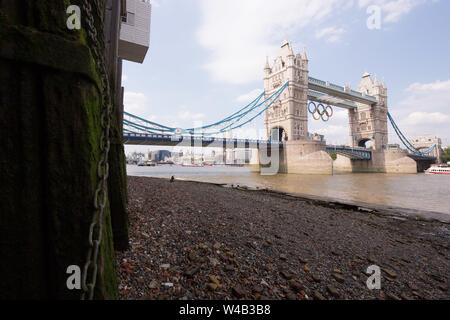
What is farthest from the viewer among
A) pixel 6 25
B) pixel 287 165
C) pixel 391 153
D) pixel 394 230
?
pixel 391 153

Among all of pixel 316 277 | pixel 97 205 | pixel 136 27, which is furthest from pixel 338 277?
pixel 136 27

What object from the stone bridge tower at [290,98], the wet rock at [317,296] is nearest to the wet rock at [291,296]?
the wet rock at [317,296]

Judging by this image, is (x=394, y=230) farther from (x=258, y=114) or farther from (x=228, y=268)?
(x=258, y=114)

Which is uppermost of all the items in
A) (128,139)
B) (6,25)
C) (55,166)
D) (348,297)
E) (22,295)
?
(128,139)

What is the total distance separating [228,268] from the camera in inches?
91.8

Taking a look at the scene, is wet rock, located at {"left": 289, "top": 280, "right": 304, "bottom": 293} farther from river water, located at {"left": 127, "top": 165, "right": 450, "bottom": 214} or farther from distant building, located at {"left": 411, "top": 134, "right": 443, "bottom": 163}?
distant building, located at {"left": 411, "top": 134, "right": 443, "bottom": 163}

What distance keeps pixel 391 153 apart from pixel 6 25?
59.7 m

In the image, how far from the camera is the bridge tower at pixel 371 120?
205 feet

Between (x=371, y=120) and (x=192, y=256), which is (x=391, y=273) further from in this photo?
(x=371, y=120)

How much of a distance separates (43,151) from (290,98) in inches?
2032

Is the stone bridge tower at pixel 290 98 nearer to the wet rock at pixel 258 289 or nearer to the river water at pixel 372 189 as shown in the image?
the river water at pixel 372 189

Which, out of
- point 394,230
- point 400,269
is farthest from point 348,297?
point 394,230

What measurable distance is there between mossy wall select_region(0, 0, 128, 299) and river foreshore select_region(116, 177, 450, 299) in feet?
3.32

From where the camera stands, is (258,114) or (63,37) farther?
(258,114)
